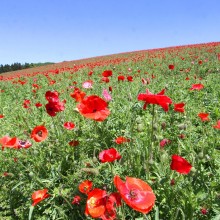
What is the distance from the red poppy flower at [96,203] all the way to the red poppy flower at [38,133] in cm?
112

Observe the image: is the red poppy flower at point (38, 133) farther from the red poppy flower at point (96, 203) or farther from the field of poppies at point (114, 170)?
the red poppy flower at point (96, 203)

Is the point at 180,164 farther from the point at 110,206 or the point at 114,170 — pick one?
the point at 114,170

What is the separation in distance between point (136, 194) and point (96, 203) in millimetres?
311

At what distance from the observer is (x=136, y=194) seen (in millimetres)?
1671

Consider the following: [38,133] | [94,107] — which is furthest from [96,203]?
[38,133]

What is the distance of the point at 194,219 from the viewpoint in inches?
93.8

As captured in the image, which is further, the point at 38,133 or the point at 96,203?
the point at 38,133

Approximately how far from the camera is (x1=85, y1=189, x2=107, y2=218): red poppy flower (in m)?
1.80

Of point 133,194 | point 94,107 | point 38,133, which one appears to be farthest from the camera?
point 38,133

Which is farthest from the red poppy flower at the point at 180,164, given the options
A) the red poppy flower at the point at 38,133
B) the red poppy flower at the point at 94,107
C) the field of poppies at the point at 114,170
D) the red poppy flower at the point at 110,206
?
the red poppy flower at the point at 38,133

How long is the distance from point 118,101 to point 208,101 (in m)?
1.68

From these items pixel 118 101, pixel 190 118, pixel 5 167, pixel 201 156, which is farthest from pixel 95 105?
pixel 118 101

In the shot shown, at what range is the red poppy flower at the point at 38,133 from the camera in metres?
2.84

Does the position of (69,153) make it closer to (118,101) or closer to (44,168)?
(44,168)
